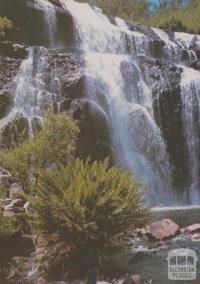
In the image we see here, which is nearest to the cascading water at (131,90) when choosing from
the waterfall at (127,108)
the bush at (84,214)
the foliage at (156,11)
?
the waterfall at (127,108)

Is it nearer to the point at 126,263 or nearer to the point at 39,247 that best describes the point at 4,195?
the point at 39,247

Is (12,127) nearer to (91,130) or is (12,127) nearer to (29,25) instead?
(91,130)

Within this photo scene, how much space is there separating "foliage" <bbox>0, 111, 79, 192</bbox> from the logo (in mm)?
3505

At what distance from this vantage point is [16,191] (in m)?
11.1

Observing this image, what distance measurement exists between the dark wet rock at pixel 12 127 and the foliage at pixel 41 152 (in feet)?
11.8

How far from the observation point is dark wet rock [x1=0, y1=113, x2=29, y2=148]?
17.0 m

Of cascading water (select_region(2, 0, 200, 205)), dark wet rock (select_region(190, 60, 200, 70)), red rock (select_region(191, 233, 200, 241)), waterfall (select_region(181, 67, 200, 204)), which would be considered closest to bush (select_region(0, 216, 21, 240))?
red rock (select_region(191, 233, 200, 241))

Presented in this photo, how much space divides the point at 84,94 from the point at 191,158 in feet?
15.6

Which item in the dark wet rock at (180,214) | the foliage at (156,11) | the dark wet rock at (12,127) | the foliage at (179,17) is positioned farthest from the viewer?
the foliage at (156,11)

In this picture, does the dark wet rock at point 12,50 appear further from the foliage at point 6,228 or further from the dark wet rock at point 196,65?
the foliage at point 6,228

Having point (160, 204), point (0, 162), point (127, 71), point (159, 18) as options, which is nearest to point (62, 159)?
point (0, 162)

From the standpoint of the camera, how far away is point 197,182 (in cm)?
2084

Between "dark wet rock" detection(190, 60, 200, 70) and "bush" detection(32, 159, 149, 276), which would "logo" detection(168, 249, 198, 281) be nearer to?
"bush" detection(32, 159, 149, 276)

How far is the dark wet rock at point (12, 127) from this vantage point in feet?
55.8
